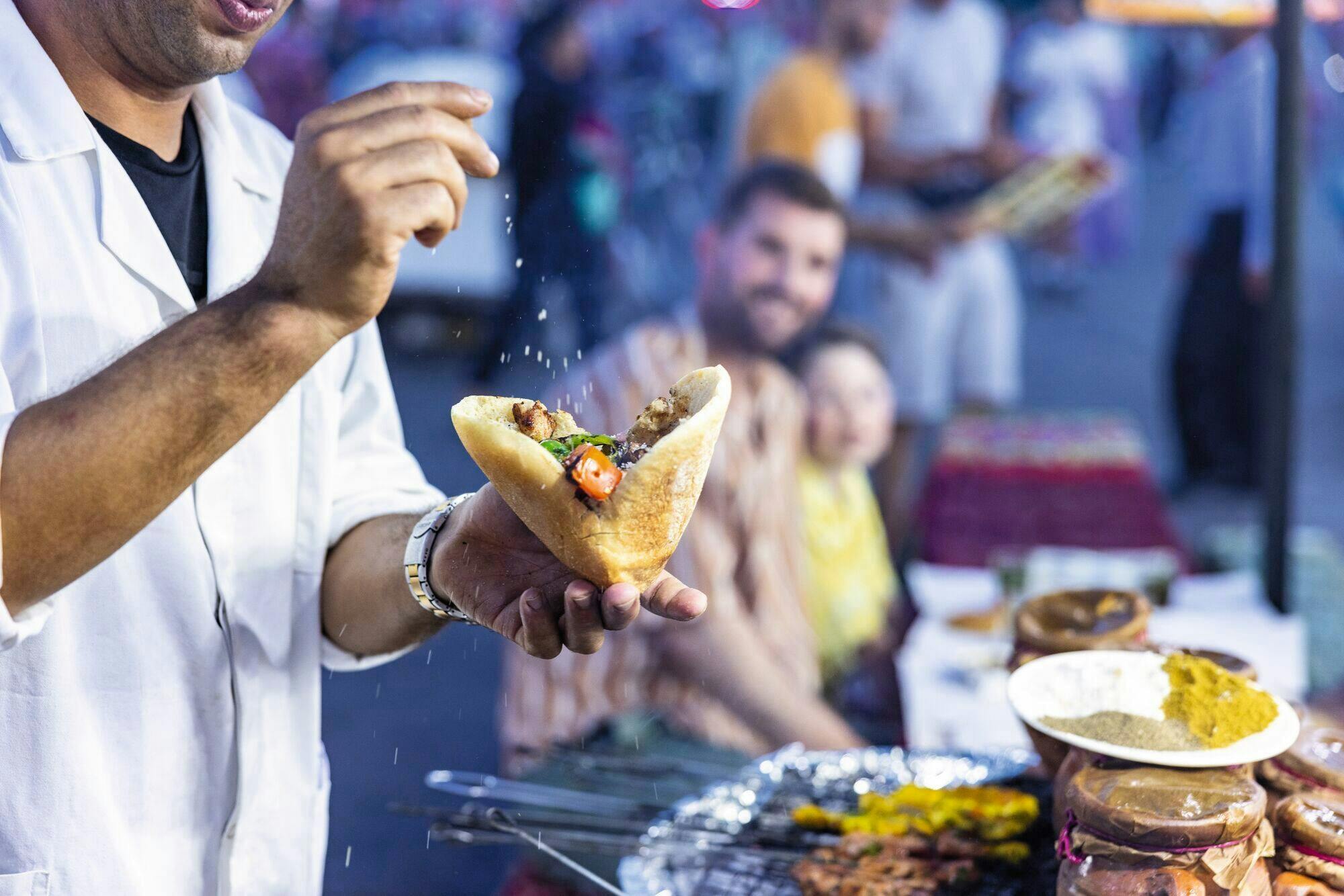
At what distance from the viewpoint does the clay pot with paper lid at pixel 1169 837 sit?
53.2 inches

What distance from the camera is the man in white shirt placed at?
A: 45.8 inches

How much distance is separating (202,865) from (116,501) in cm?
79

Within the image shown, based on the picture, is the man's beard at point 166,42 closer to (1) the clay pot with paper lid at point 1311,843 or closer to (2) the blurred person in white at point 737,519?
(2) the blurred person in white at point 737,519

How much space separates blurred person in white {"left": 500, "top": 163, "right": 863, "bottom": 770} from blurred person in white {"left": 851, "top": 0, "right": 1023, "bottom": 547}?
1806 millimetres

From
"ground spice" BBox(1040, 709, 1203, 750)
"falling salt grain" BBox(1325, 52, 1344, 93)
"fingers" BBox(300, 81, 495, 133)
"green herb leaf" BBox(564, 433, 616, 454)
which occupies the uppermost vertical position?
"falling salt grain" BBox(1325, 52, 1344, 93)

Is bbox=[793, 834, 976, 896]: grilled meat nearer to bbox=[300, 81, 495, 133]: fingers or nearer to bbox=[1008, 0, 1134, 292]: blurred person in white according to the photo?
bbox=[300, 81, 495, 133]: fingers

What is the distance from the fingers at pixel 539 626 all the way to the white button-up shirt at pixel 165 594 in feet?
1.69

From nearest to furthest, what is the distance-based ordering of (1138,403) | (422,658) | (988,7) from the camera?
(422,658)
(988,7)
(1138,403)

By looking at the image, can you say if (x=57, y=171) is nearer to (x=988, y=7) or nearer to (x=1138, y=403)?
(x=988, y=7)

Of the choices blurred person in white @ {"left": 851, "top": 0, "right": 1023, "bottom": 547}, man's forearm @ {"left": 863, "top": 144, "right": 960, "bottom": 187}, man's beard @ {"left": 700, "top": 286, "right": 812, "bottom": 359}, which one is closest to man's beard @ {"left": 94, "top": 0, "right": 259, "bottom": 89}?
man's beard @ {"left": 700, "top": 286, "right": 812, "bottom": 359}

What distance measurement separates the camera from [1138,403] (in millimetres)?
8258

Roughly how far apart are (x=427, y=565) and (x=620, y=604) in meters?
0.45

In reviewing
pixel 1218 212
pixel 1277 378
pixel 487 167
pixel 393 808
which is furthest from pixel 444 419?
pixel 487 167

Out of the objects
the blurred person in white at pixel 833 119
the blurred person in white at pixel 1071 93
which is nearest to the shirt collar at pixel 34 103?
the blurred person in white at pixel 833 119
